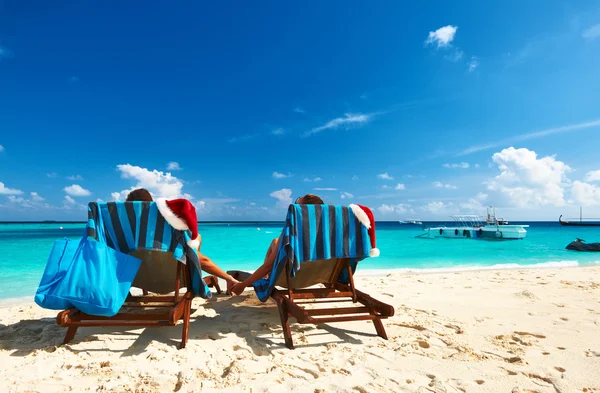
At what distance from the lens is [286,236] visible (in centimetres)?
311

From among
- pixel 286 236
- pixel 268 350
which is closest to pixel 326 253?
pixel 286 236

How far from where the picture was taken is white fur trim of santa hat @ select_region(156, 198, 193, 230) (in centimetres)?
294

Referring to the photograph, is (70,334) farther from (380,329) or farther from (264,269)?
(380,329)

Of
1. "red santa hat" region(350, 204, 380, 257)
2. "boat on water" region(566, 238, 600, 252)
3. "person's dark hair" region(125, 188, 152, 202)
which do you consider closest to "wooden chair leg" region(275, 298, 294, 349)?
"red santa hat" region(350, 204, 380, 257)

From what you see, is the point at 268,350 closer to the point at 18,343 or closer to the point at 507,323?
the point at 18,343

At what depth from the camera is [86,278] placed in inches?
104

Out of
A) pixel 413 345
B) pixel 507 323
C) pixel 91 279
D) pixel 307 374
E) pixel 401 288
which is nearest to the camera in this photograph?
pixel 307 374

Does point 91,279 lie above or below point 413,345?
above

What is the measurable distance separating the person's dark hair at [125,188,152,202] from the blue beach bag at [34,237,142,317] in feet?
2.30

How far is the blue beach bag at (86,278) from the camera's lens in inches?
100

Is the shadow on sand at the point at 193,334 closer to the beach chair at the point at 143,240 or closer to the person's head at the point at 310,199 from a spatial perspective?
the beach chair at the point at 143,240

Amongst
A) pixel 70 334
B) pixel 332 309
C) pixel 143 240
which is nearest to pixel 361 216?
pixel 332 309

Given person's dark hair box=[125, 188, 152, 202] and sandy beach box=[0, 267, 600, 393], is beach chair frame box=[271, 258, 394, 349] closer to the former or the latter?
sandy beach box=[0, 267, 600, 393]

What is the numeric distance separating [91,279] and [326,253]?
84.1 inches
